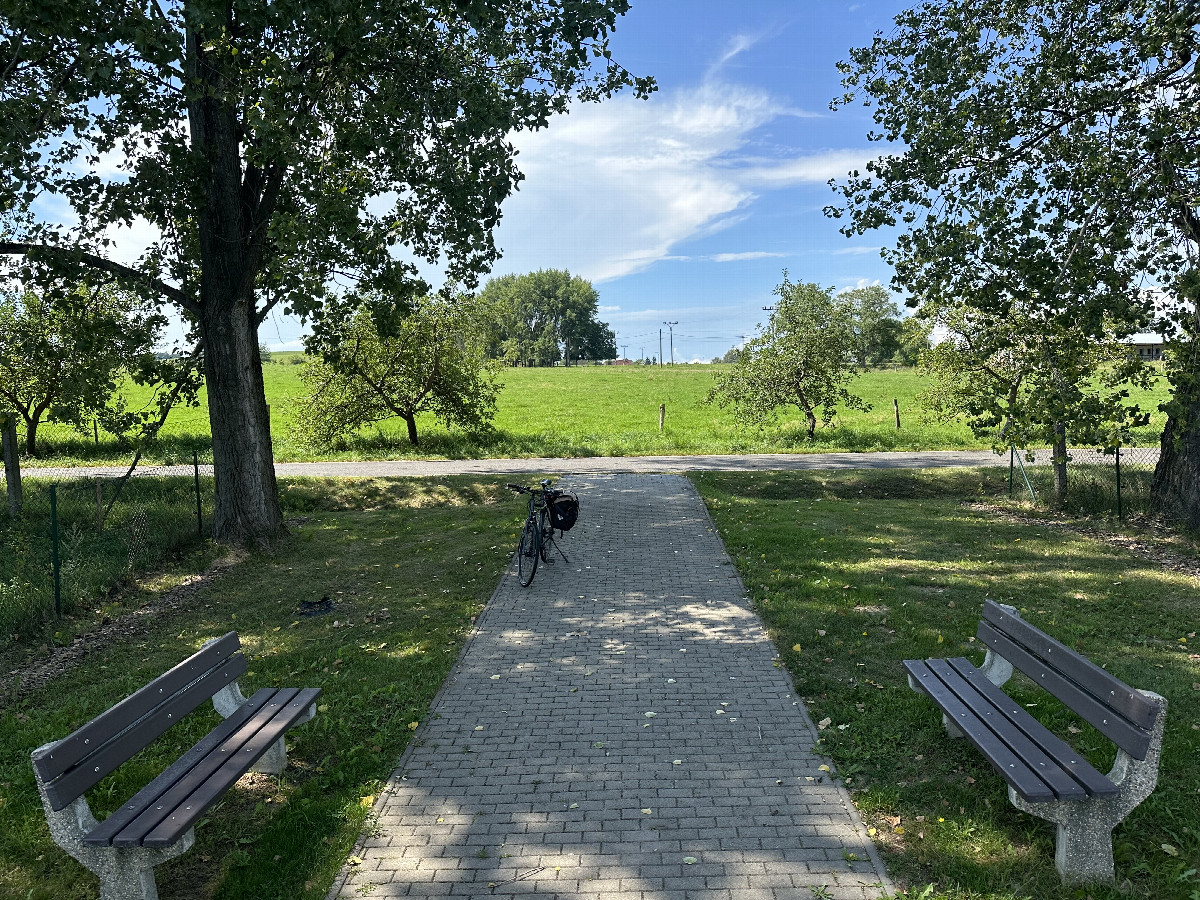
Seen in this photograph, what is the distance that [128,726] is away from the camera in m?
3.61

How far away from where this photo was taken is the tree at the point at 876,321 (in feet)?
265

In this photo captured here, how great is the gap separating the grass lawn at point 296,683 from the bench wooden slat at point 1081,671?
3673 millimetres

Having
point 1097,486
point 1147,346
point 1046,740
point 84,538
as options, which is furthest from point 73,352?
point 1147,346

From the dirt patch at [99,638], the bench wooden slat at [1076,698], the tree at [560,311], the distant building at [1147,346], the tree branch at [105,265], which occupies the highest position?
the tree at [560,311]

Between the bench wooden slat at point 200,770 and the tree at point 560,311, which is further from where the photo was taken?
the tree at point 560,311

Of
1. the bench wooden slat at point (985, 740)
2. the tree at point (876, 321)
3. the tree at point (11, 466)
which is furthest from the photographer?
the tree at point (876, 321)

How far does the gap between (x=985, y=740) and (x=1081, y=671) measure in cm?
59

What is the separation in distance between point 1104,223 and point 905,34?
4.00 m

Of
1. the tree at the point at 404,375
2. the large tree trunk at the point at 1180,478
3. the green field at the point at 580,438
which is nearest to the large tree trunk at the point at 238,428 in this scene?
the green field at the point at 580,438

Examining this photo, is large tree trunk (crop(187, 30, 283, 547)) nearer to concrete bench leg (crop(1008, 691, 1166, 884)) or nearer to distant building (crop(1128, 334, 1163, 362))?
concrete bench leg (crop(1008, 691, 1166, 884))

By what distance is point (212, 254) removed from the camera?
10.0 m

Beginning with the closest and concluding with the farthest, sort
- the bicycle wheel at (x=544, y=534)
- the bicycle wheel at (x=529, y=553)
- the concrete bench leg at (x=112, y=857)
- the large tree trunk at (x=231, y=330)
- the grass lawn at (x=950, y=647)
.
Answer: the concrete bench leg at (x=112, y=857), the grass lawn at (x=950, y=647), the bicycle wheel at (x=529, y=553), the bicycle wheel at (x=544, y=534), the large tree trunk at (x=231, y=330)

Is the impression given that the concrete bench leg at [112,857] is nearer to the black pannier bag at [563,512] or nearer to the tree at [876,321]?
the black pannier bag at [563,512]

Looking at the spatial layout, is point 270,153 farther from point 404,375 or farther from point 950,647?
point 404,375
